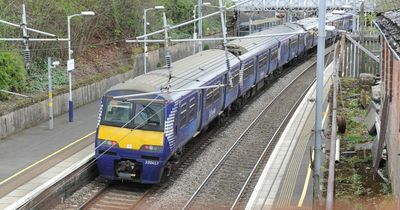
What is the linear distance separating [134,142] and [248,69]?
471 inches

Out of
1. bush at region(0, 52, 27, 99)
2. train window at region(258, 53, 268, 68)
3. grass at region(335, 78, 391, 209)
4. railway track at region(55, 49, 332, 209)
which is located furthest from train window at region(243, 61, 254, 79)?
bush at region(0, 52, 27, 99)

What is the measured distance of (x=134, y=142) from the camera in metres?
15.3

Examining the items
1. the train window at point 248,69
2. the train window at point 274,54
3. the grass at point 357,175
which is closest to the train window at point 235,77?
the train window at point 248,69

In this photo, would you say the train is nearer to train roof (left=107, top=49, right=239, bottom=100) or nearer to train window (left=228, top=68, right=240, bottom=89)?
train roof (left=107, top=49, right=239, bottom=100)

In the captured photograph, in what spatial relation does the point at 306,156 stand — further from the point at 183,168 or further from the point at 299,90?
the point at 299,90

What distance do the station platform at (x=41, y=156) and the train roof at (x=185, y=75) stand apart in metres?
2.61

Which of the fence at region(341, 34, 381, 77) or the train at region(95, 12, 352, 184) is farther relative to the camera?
the fence at region(341, 34, 381, 77)

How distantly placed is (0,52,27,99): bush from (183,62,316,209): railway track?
9750 mm

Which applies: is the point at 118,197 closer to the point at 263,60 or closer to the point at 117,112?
the point at 117,112

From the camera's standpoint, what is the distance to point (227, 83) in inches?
870

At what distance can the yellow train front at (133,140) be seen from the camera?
1518 centimetres

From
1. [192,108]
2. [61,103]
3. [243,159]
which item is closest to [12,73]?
[61,103]

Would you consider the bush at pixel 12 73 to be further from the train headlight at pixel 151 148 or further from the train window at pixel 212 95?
the train headlight at pixel 151 148

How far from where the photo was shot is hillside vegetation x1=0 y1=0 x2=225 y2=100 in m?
24.9
